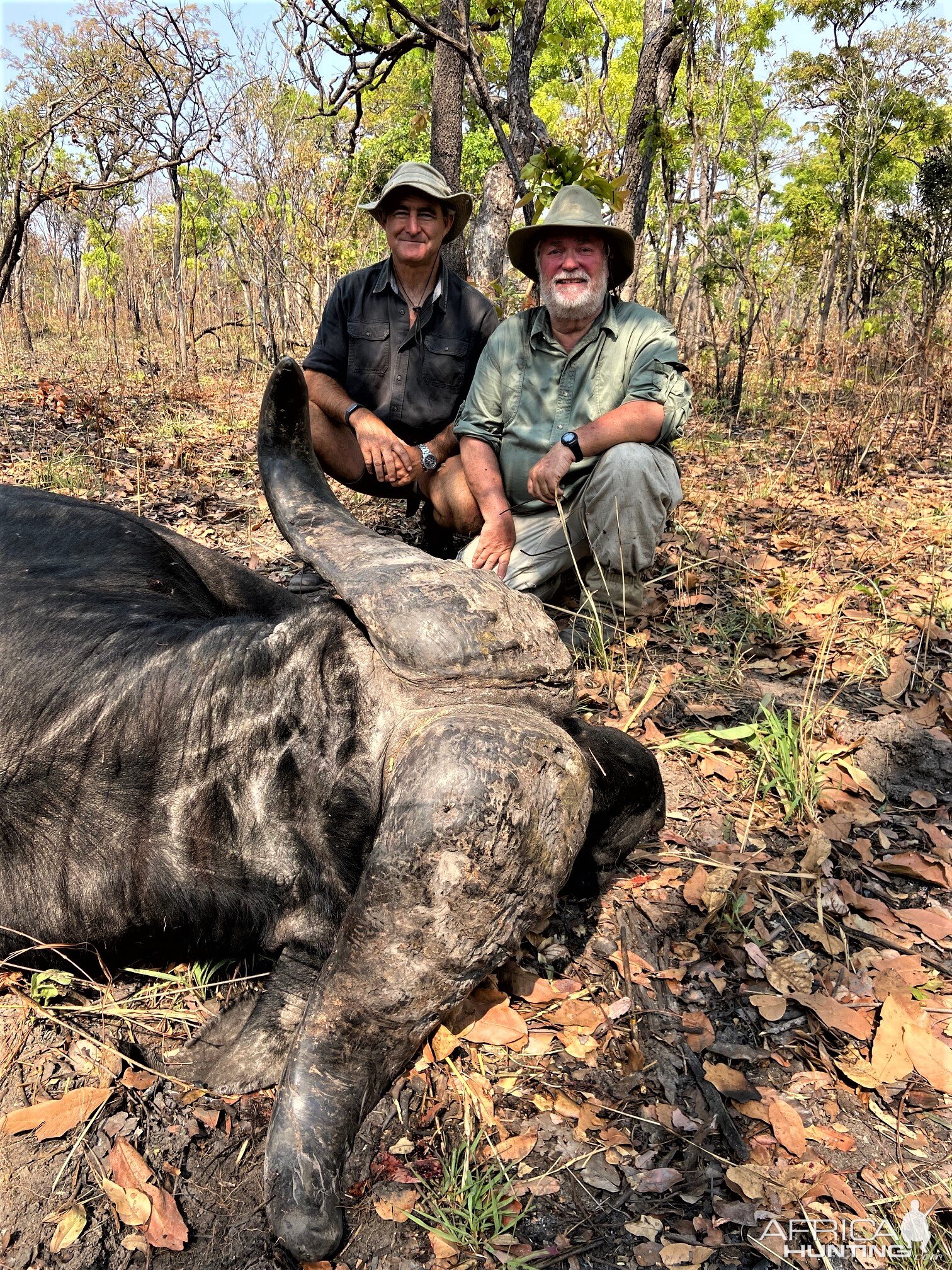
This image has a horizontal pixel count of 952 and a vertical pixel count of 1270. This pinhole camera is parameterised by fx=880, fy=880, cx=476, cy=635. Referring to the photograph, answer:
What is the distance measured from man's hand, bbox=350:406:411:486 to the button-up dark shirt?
35 centimetres

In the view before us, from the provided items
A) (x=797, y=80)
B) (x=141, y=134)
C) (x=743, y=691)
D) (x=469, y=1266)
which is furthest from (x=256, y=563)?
(x=797, y=80)

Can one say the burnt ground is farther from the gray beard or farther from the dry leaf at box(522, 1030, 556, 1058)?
the gray beard

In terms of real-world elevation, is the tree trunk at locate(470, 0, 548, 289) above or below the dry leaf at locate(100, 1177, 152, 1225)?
above

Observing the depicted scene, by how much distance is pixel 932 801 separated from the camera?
2.83 meters

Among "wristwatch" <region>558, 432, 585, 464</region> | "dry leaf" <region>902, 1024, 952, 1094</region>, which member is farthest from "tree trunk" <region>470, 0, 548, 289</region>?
"dry leaf" <region>902, 1024, 952, 1094</region>

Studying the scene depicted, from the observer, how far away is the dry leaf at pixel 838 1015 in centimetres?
201

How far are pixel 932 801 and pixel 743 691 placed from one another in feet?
2.63

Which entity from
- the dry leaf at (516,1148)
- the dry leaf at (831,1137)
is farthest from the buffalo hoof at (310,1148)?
the dry leaf at (831,1137)

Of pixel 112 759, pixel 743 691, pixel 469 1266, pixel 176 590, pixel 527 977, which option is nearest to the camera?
pixel 469 1266

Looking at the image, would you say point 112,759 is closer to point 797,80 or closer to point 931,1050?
point 931,1050

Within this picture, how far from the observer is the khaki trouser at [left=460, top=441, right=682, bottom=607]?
3650mm

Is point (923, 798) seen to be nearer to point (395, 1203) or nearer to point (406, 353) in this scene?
point (395, 1203)

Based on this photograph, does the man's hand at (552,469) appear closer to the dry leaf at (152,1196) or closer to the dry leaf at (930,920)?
the dry leaf at (930,920)

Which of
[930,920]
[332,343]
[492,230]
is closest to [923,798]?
[930,920]
